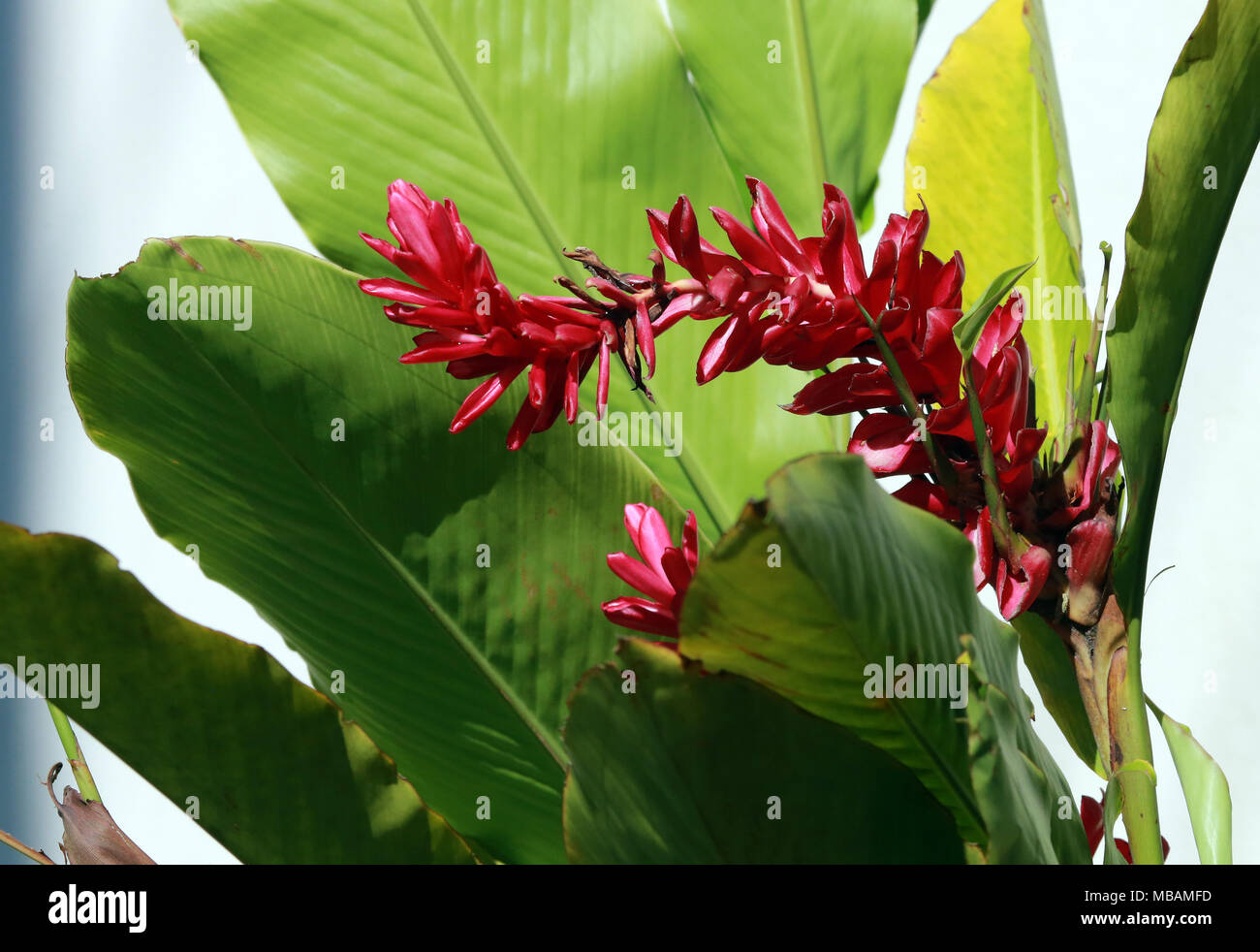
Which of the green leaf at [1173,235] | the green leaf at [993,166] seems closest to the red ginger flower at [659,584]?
the green leaf at [1173,235]

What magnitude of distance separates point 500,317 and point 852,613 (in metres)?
0.09

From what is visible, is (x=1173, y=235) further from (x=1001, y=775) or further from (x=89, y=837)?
(x=89, y=837)

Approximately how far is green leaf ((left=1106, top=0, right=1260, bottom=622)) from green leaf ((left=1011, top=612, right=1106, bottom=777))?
0.21 ft

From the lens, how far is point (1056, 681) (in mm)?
307

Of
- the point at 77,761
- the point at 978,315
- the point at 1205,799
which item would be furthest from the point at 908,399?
the point at 77,761

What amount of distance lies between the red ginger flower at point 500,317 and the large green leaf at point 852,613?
0.05m

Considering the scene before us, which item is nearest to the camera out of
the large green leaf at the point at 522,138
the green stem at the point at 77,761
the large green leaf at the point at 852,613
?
the large green leaf at the point at 852,613

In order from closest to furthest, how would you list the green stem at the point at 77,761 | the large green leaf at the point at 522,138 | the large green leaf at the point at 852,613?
1. the large green leaf at the point at 852,613
2. the green stem at the point at 77,761
3. the large green leaf at the point at 522,138

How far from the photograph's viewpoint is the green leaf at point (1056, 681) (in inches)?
11.6

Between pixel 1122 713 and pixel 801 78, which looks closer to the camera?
pixel 1122 713

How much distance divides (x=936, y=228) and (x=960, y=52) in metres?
0.09

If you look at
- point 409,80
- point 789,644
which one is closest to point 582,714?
point 789,644

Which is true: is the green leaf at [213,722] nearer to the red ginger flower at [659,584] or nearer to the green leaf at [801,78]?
the red ginger flower at [659,584]

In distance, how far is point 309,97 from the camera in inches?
15.1
